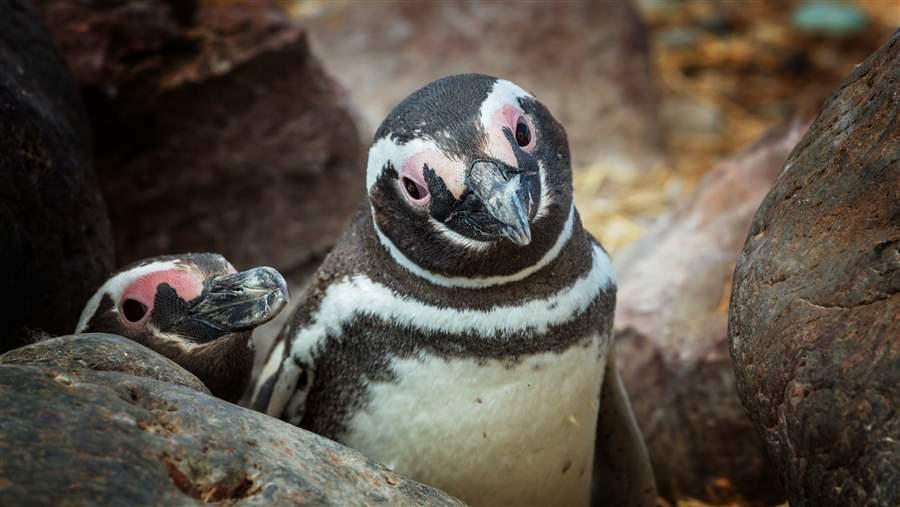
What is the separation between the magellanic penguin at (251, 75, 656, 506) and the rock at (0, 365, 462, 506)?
524 millimetres

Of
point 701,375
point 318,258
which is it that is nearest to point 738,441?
point 701,375

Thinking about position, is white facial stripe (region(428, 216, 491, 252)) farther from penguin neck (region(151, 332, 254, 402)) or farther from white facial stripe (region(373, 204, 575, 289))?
penguin neck (region(151, 332, 254, 402))

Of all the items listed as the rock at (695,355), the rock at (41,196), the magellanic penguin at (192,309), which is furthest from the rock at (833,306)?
the rock at (41,196)

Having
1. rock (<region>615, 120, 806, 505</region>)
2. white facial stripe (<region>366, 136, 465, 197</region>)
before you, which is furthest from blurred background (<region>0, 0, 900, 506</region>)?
white facial stripe (<region>366, 136, 465, 197</region>)

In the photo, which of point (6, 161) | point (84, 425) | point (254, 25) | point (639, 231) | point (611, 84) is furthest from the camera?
point (611, 84)

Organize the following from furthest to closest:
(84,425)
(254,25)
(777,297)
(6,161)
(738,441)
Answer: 1. (254,25)
2. (738,441)
3. (6,161)
4. (777,297)
5. (84,425)

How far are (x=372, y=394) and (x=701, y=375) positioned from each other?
1160 millimetres

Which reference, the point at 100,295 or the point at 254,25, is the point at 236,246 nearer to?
the point at 254,25

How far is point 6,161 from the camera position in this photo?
261cm

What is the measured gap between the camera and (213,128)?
4.00m

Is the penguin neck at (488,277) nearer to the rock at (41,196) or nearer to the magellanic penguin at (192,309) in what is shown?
the magellanic penguin at (192,309)

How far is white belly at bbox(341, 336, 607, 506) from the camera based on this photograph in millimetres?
2613

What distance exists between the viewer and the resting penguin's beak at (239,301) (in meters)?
2.50

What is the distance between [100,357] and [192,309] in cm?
52
